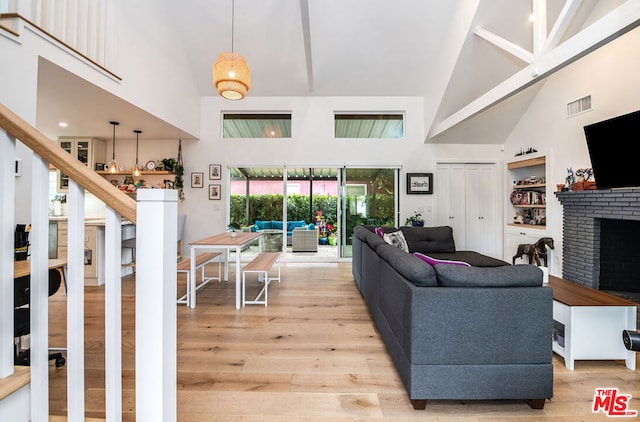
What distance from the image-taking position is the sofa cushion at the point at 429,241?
4.34 metres

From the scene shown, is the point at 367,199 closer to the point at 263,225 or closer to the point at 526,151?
the point at 526,151

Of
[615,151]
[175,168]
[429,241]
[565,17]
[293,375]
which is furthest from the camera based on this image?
[175,168]

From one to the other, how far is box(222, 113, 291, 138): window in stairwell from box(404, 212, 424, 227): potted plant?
124 inches

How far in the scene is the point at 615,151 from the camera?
10.9 feet

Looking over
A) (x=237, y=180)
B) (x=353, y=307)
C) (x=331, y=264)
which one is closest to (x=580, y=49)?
(x=353, y=307)

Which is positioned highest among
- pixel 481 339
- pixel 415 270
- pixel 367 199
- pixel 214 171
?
pixel 214 171

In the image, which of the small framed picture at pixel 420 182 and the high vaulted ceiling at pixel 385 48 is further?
the small framed picture at pixel 420 182

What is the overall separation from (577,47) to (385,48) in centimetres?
292

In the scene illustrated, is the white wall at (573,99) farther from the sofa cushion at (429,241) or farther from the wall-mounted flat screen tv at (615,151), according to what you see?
the sofa cushion at (429,241)

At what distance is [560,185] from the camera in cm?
430

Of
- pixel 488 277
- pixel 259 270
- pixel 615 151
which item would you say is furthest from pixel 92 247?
pixel 615 151

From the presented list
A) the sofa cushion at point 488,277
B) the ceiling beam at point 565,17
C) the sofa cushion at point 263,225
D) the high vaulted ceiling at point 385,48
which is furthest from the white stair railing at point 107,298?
the sofa cushion at point 263,225

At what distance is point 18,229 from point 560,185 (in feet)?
21.1

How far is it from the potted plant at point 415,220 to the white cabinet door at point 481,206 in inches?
43.0
